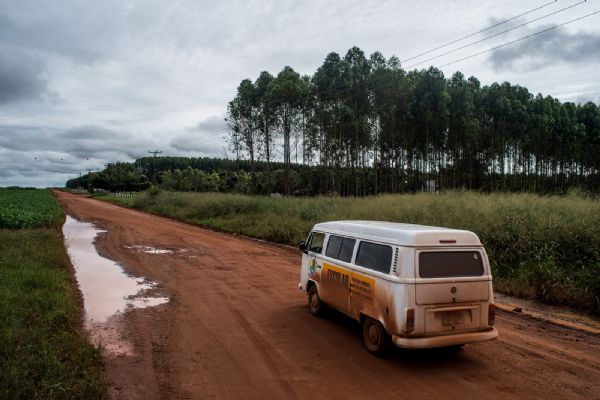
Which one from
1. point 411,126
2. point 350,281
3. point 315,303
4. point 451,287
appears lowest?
point 315,303

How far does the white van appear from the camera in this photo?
5.79 metres

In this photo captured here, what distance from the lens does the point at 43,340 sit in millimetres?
6113

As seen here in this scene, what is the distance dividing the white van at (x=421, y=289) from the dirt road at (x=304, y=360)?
454 millimetres

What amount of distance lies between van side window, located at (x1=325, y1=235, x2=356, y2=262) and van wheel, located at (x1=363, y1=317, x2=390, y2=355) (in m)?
1.14

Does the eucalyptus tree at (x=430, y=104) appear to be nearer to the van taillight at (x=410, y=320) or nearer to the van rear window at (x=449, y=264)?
the van rear window at (x=449, y=264)

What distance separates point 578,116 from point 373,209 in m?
44.0

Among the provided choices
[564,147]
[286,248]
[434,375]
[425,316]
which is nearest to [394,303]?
[425,316]

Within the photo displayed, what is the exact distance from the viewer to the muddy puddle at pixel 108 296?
715 cm

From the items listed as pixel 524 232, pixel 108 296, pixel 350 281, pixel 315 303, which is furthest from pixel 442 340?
pixel 108 296

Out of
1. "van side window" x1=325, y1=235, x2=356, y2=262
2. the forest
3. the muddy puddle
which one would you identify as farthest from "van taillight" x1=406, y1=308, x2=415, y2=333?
the forest

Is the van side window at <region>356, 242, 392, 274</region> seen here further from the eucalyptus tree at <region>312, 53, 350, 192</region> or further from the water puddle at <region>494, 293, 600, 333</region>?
the eucalyptus tree at <region>312, 53, 350, 192</region>

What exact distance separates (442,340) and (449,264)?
1.05m

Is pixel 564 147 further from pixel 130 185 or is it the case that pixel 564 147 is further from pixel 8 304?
pixel 130 185

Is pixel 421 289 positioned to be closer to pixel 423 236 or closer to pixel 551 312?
pixel 423 236
